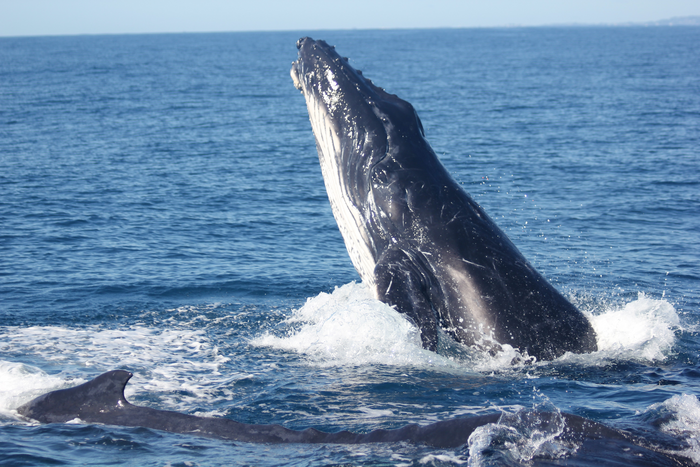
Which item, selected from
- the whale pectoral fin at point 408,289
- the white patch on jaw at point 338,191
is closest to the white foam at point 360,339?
the whale pectoral fin at point 408,289

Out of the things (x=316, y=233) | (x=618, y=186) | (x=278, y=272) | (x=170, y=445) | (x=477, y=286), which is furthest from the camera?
(x=618, y=186)

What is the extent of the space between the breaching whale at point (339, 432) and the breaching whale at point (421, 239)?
106 inches

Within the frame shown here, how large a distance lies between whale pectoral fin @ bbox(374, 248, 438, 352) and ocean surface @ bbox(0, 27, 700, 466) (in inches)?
9.7

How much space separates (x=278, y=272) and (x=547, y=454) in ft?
39.0

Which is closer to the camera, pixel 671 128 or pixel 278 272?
pixel 278 272

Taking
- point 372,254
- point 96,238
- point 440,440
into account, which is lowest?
point 96,238

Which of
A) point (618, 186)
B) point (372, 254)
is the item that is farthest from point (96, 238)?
point (618, 186)

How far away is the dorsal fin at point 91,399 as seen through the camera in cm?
708

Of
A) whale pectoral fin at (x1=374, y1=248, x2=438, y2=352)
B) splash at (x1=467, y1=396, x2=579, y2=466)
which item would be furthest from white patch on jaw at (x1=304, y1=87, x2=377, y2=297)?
splash at (x1=467, y1=396, x2=579, y2=466)

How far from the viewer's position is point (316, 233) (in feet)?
70.9

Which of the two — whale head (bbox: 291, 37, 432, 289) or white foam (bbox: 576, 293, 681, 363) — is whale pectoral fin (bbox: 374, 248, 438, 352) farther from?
white foam (bbox: 576, 293, 681, 363)

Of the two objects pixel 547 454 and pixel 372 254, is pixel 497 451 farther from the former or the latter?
pixel 372 254

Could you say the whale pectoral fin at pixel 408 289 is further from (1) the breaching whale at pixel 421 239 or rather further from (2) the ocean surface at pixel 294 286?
(2) the ocean surface at pixel 294 286

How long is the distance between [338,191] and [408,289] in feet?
7.73
